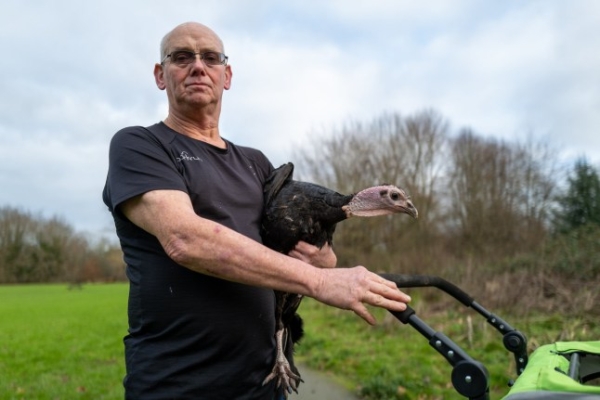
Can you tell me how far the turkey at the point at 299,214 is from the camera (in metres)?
2.33

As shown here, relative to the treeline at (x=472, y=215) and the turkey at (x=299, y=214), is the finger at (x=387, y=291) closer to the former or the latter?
the turkey at (x=299, y=214)

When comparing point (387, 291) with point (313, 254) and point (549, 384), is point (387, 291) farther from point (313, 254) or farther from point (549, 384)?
point (313, 254)

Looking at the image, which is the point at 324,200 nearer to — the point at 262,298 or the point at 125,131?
the point at 262,298

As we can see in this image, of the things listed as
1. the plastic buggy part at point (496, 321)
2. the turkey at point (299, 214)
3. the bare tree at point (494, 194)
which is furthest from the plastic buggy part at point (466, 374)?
the bare tree at point (494, 194)

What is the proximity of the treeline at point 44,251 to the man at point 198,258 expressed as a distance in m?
52.3

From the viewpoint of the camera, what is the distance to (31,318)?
18.5 m

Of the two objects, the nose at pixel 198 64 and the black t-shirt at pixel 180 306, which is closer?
the black t-shirt at pixel 180 306

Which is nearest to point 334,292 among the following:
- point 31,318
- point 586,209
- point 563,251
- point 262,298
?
point 262,298

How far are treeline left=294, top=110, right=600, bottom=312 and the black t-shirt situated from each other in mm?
9099

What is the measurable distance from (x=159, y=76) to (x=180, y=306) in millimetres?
1171

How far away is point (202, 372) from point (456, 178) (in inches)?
1021

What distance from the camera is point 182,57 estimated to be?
2.33 meters

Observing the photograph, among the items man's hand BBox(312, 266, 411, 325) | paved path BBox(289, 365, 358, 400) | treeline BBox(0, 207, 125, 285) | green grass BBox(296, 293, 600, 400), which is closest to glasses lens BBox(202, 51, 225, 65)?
man's hand BBox(312, 266, 411, 325)

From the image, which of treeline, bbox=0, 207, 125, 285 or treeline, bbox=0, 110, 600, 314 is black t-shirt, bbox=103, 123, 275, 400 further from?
treeline, bbox=0, 207, 125, 285
